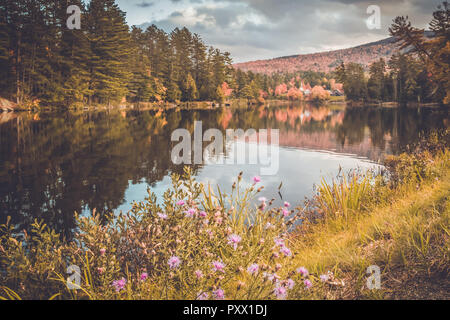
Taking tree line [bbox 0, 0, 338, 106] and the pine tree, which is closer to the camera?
tree line [bbox 0, 0, 338, 106]

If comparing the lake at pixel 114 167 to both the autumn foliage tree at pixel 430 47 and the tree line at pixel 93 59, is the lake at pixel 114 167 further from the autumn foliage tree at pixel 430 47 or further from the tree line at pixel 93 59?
the tree line at pixel 93 59

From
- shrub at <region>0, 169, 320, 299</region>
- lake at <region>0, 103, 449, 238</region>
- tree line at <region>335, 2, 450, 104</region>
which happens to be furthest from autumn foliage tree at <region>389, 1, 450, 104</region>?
shrub at <region>0, 169, 320, 299</region>

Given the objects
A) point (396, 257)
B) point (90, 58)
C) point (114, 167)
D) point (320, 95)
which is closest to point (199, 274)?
point (396, 257)

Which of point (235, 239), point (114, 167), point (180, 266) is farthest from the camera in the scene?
point (114, 167)

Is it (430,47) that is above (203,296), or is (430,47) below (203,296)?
above

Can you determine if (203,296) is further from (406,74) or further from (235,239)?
(406,74)

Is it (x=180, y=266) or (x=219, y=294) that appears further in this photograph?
(x=180, y=266)

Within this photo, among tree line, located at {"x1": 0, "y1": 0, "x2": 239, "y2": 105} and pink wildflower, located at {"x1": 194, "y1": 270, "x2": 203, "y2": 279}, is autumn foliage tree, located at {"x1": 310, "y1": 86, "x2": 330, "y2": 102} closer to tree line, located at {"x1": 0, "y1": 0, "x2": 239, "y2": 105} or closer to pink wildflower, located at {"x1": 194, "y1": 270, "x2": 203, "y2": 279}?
tree line, located at {"x1": 0, "y1": 0, "x2": 239, "y2": 105}

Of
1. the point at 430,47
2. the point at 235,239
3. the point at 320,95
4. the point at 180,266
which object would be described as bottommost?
the point at 180,266

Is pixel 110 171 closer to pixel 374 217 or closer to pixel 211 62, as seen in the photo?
pixel 374 217

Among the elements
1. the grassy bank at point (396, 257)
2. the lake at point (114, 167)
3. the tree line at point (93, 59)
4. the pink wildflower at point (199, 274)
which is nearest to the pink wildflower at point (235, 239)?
the pink wildflower at point (199, 274)

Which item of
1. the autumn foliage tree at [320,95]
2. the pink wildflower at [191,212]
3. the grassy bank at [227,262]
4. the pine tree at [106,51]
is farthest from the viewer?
the autumn foliage tree at [320,95]

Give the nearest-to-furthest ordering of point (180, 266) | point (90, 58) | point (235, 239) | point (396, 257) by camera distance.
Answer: point (235, 239)
point (180, 266)
point (396, 257)
point (90, 58)
